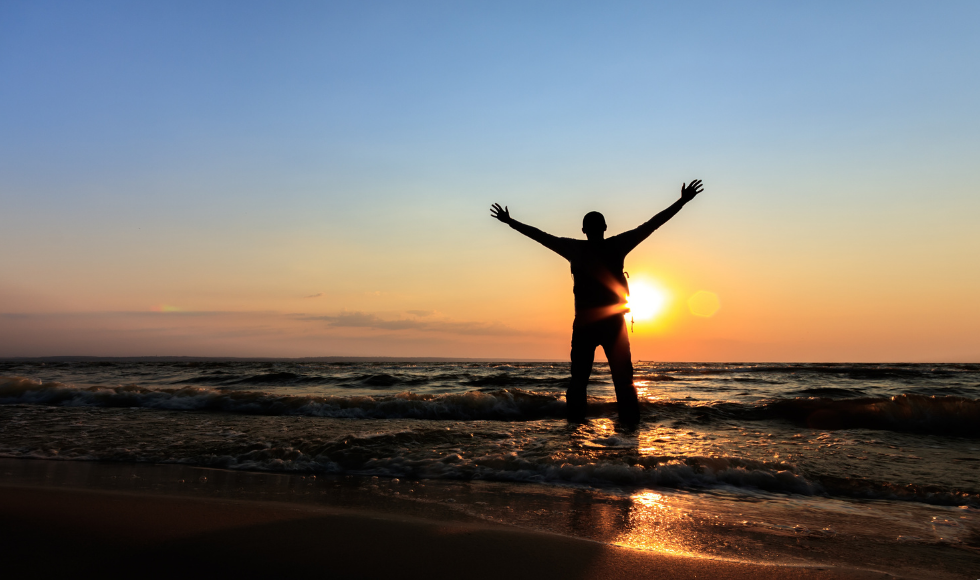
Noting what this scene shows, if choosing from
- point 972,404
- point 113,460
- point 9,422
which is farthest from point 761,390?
point 9,422

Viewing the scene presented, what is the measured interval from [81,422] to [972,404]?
1257 centimetres

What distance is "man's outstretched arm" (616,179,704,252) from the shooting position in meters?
5.82

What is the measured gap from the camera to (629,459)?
4.61 meters

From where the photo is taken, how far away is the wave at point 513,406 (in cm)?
745

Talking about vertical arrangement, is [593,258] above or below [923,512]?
above

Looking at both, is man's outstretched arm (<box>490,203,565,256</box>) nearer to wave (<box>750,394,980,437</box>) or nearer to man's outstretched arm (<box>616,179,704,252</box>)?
man's outstretched arm (<box>616,179,704,252</box>)

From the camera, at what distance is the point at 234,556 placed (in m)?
2.33

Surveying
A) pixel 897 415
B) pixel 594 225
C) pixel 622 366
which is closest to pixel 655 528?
pixel 622 366

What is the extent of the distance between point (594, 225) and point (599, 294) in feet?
2.81

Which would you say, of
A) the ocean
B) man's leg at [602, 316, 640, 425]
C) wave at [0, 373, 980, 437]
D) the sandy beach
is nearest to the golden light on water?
the ocean

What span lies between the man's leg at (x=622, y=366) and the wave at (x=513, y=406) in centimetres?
118

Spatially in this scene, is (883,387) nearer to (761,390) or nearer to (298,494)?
(761,390)

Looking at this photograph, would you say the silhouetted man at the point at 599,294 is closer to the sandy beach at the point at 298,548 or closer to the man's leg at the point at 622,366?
the man's leg at the point at 622,366

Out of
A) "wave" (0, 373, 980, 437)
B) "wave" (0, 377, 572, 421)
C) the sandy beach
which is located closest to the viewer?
the sandy beach
